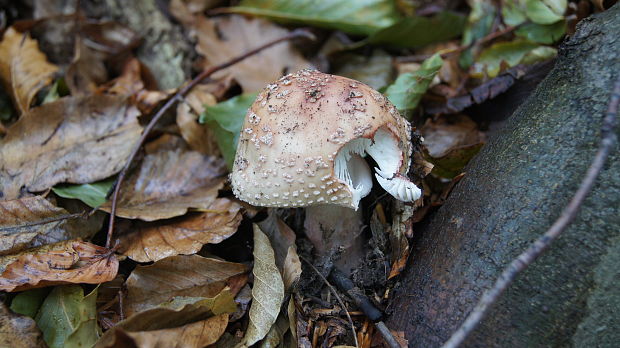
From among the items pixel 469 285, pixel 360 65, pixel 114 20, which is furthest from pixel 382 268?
pixel 114 20

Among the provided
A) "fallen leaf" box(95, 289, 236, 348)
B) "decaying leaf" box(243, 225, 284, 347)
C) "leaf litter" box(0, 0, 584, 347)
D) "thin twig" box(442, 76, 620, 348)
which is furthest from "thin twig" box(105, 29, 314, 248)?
"thin twig" box(442, 76, 620, 348)

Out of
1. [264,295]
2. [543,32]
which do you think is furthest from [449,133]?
[264,295]

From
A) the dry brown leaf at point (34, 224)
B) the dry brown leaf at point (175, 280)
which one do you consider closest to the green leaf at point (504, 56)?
the dry brown leaf at point (175, 280)

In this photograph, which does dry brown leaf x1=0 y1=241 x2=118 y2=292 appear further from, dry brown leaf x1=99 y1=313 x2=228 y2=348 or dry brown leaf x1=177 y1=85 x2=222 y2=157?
dry brown leaf x1=177 y1=85 x2=222 y2=157

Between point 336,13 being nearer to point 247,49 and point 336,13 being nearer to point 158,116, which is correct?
point 247,49

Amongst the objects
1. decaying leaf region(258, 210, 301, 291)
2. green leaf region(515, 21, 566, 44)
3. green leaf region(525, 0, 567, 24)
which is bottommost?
decaying leaf region(258, 210, 301, 291)
